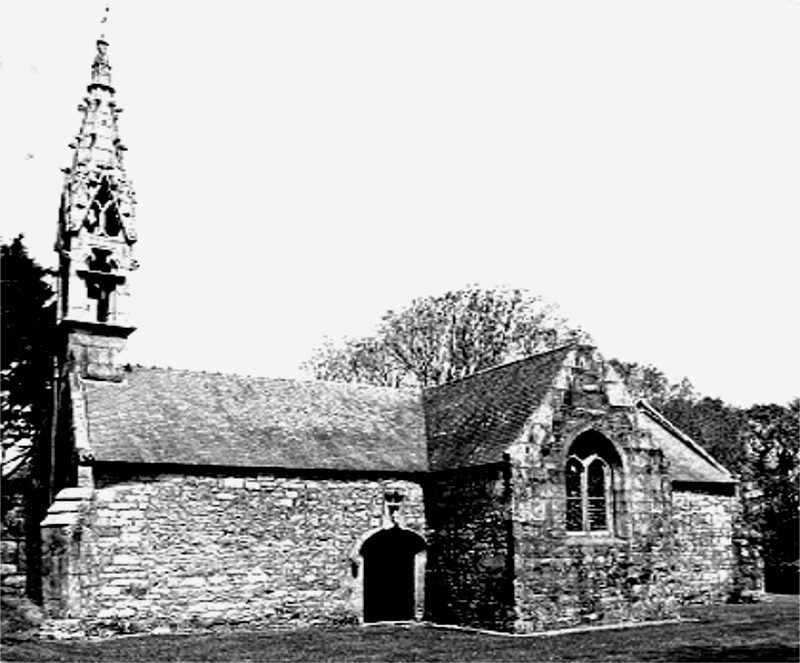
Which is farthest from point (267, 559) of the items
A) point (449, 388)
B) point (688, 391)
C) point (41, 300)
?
point (688, 391)

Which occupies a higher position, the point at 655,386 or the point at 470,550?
the point at 655,386

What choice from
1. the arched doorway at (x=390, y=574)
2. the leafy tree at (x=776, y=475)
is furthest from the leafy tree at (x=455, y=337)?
the arched doorway at (x=390, y=574)

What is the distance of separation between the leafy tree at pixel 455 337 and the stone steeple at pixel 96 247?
22.4 metres

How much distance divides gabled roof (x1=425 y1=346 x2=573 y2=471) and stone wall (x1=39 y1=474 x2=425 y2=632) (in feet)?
6.09

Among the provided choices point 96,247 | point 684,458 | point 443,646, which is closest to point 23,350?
point 96,247

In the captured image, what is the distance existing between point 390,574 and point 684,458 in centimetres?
1153

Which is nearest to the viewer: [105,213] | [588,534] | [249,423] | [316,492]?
[588,534]

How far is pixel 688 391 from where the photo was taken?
200 ft

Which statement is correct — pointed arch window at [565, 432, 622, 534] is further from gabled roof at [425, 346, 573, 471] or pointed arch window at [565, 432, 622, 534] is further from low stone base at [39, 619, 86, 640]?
low stone base at [39, 619, 86, 640]

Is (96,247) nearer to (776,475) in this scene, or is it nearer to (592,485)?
(592,485)

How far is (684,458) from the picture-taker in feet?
103

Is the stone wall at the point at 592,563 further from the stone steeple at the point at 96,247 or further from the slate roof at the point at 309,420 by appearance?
the stone steeple at the point at 96,247

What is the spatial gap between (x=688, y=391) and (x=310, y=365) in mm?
25196

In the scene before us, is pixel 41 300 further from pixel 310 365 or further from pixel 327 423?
pixel 310 365
